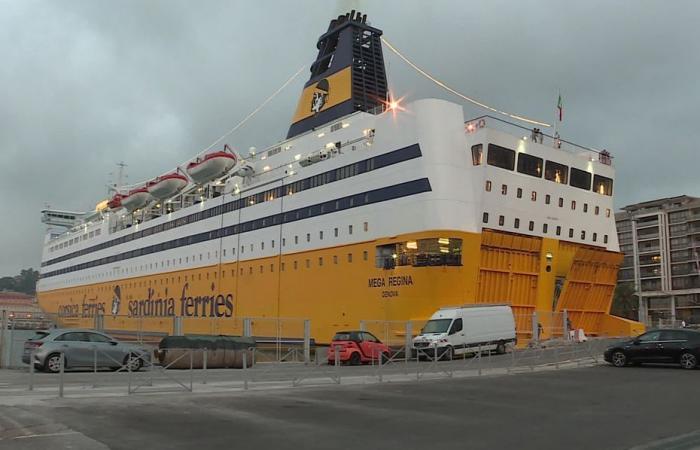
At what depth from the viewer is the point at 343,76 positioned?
40.6 meters

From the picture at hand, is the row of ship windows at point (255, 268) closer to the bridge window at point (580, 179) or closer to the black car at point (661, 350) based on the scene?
the bridge window at point (580, 179)

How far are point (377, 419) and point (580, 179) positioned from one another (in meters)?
31.0

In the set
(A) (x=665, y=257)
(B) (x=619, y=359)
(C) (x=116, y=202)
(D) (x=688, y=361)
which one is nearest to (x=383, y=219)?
(B) (x=619, y=359)

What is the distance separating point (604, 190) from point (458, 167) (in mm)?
12626

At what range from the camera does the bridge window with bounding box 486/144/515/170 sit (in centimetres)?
3148

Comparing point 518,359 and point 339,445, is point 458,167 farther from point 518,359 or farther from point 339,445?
point 339,445

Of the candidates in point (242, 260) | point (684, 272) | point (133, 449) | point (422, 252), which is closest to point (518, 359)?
point (422, 252)

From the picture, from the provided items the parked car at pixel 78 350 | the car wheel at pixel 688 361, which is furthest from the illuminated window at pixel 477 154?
the parked car at pixel 78 350

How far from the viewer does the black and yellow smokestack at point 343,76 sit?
39875 mm

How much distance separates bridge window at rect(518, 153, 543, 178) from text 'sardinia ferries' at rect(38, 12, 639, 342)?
10 centimetres

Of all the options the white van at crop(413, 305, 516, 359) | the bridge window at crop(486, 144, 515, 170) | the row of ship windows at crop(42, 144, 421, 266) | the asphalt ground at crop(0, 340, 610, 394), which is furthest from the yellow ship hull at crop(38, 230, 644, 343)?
the asphalt ground at crop(0, 340, 610, 394)

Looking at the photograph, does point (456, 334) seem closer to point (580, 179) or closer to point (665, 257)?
point (580, 179)

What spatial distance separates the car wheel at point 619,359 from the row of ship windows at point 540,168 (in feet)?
43.8

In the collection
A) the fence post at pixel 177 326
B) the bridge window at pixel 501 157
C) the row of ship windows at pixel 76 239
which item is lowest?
the fence post at pixel 177 326
